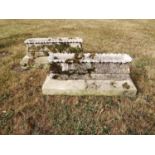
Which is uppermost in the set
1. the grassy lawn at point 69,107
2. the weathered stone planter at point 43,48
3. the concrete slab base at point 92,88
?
the weathered stone planter at point 43,48

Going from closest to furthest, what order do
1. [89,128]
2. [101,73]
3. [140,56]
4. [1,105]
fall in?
[89,128], [1,105], [101,73], [140,56]

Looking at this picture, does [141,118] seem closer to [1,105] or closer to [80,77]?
[80,77]

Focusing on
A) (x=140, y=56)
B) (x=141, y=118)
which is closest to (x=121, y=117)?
(x=141, y=118)

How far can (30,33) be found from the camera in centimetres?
1703

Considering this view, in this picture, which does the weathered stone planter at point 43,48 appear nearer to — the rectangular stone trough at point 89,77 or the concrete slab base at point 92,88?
the rectangular stone trough at point 89,77

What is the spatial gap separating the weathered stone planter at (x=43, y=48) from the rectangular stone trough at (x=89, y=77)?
90.2 inches

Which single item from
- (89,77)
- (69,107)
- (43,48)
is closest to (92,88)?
(89,77)

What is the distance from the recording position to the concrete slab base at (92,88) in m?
7.45

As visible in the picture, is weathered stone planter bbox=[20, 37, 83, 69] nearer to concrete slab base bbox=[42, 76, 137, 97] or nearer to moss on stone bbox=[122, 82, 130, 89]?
concrete slab base bbox=[42, 76, 137, 97]

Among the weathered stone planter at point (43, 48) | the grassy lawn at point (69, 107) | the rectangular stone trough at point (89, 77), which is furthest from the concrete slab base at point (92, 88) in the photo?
the weathered stone planter at point (43, 48)

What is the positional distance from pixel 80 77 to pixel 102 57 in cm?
109

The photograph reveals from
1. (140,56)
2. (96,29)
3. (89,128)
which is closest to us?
(89,128)

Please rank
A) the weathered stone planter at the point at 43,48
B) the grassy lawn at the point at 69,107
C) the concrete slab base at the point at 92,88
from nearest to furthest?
the grassy lawn at the point at 69,107 < the concrete slab base at the point at 92,88 < the weathered stone planter at the point at 43,48

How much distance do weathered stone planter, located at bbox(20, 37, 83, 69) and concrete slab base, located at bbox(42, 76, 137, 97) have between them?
9.06ft
